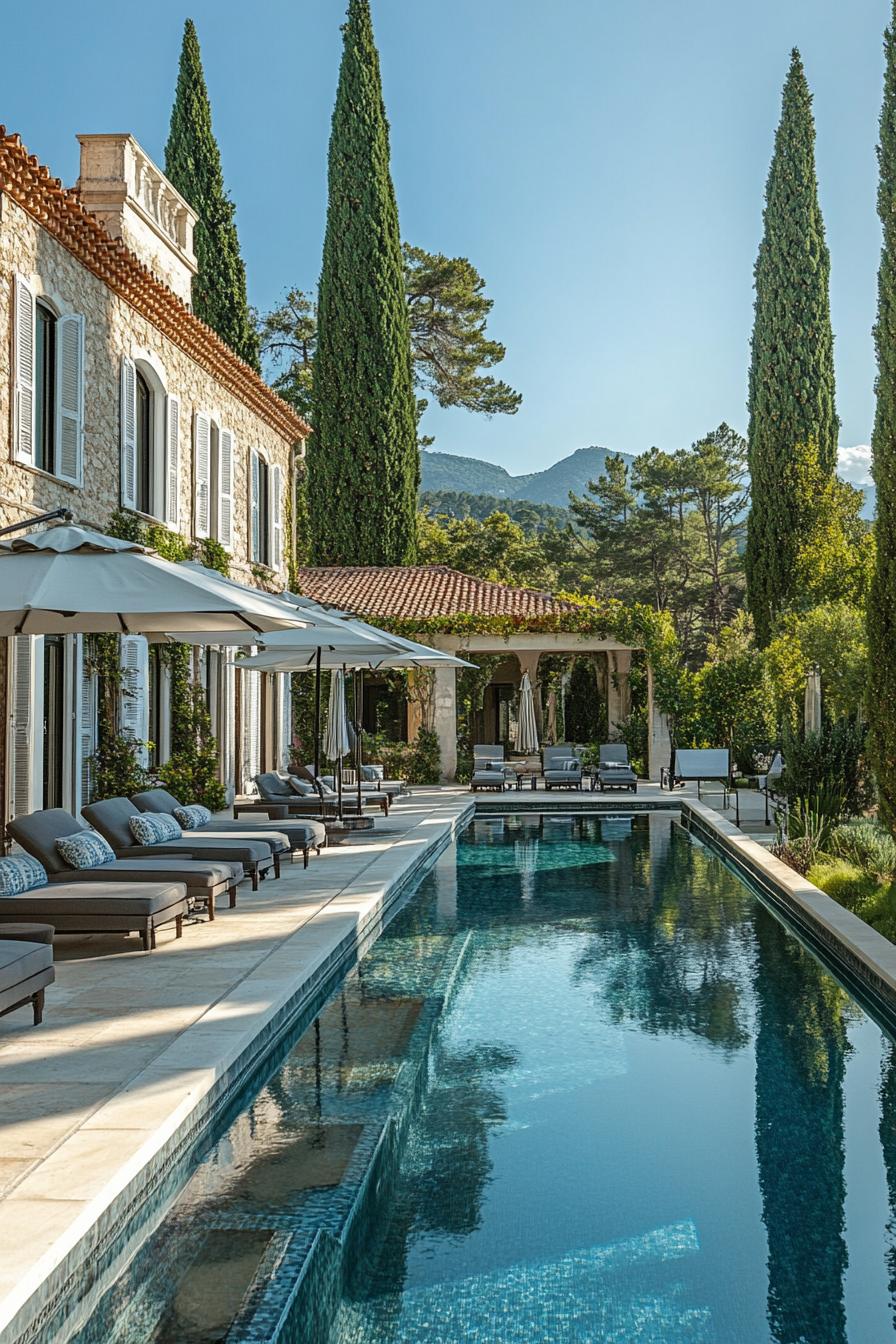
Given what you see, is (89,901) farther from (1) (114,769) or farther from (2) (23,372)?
(1) (114,769)

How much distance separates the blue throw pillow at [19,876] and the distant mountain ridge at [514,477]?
478 ft

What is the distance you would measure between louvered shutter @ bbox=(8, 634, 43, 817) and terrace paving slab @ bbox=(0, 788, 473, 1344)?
296cm

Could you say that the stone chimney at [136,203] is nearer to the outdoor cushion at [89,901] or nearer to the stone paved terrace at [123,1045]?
the stone paved terrace at [123,1045]

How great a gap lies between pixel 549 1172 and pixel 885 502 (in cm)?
658

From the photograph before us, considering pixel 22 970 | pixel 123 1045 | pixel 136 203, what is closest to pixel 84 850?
pixel 22 970

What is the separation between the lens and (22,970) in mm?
5859

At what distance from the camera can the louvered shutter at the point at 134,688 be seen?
15.0 meters

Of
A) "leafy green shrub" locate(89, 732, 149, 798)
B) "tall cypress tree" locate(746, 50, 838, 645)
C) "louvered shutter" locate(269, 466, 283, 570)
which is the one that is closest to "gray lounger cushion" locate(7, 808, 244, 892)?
"leafy green shrub" locate(89, 732, 149, 798)

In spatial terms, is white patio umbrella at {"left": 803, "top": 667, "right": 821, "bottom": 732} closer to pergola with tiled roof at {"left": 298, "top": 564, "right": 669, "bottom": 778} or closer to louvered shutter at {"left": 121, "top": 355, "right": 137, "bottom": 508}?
pergola with tiled roof at {"left": 298, "top": 564, "right": 669, "bottom": 778}

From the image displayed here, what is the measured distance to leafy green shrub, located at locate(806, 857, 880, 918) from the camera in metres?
10.6

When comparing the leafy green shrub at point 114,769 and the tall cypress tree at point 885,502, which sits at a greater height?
the tall cypress tree at point 885,502

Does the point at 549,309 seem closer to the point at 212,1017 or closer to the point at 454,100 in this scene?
the point at 454,100

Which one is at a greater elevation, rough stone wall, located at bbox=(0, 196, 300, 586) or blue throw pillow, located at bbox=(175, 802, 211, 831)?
rough stone wall, located at bbox=(0, 196, 300, 586)

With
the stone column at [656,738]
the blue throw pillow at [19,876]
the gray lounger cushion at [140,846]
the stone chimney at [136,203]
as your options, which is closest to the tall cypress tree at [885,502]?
the gray lounger cushion at [140,846]
